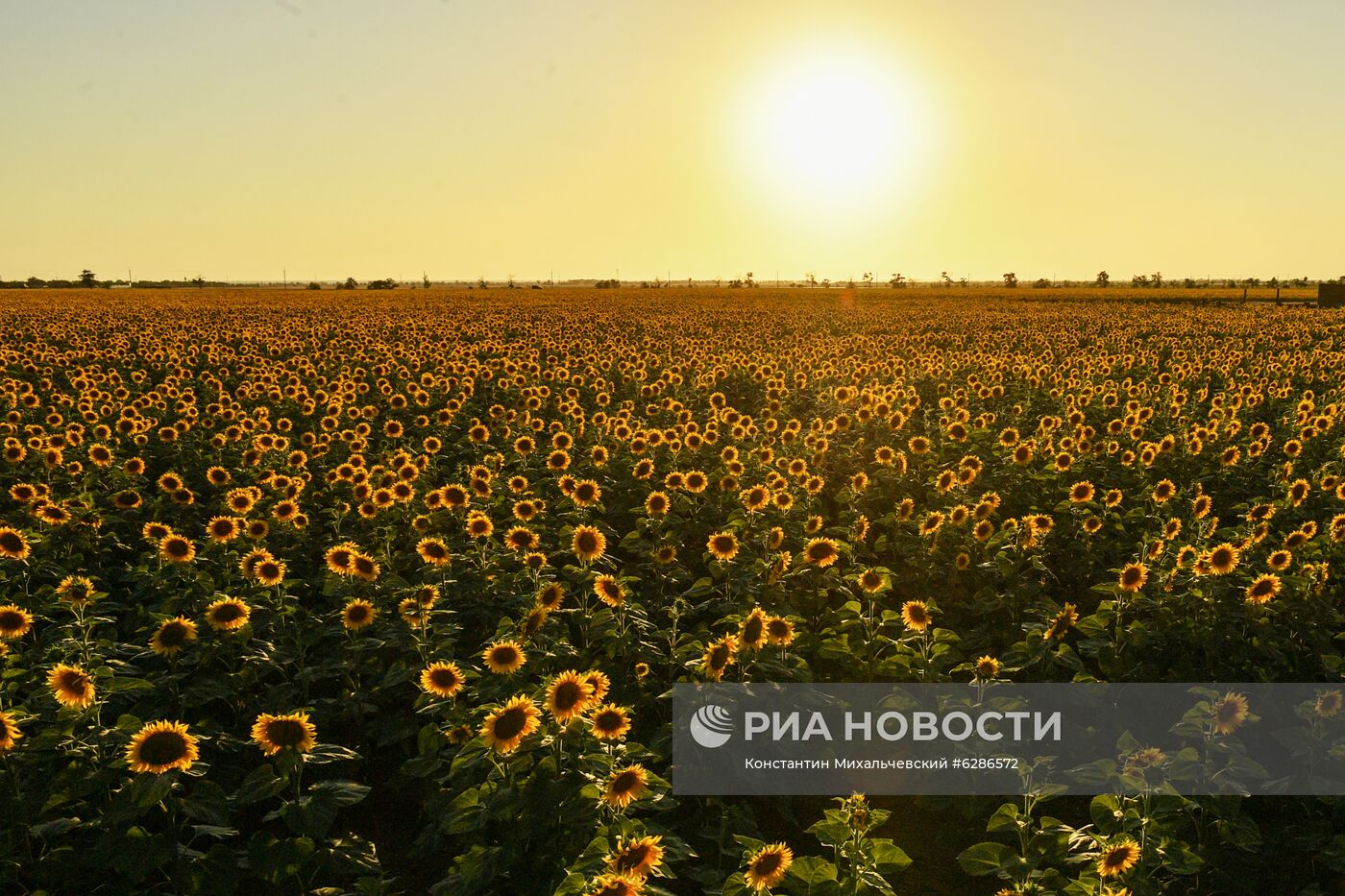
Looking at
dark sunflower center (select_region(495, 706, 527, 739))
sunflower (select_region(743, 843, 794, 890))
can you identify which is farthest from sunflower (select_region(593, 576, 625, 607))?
sunflower (select_region(743, 843, 794, 890))

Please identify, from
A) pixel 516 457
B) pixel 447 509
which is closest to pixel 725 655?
pixel 447 509

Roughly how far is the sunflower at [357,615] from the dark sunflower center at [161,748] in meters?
1.55

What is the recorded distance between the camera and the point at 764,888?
313 centimetres

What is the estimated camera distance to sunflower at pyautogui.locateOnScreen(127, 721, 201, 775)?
359 centimetres

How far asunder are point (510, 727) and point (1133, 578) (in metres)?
4.28

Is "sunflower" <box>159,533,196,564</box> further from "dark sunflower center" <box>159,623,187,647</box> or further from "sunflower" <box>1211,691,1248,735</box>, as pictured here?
"sunflower" <box>1211,691,1248,735</box>

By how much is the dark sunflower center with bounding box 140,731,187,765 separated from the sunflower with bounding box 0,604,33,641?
1.70 meters

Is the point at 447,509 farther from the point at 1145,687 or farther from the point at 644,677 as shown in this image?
the point at 1145,687

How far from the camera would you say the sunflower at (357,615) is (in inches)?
205

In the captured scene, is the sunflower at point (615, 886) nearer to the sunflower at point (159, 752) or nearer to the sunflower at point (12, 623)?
the sunflower at point (159, 752)

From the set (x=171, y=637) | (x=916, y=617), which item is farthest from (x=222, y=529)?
(x=916, y=617)

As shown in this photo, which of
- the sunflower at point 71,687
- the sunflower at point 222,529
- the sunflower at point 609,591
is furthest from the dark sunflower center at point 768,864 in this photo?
the sunflower at point 222,529

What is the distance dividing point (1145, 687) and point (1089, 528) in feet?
7.71

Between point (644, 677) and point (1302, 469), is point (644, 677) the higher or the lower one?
the lower one
